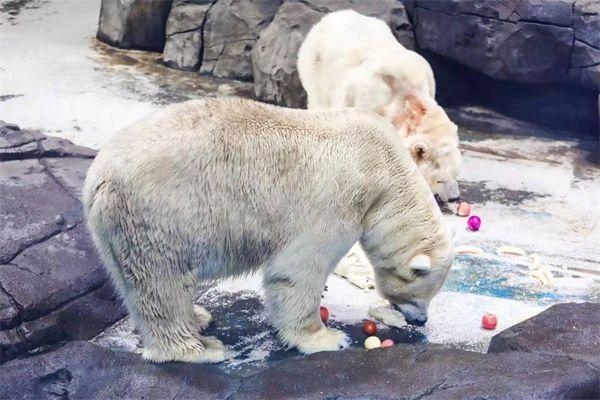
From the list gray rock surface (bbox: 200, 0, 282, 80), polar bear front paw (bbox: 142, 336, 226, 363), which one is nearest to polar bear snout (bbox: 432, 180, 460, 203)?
polar bear front paw (bbox: 142, 336, 226, 363)

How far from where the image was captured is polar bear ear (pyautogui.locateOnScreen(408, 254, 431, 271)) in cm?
439

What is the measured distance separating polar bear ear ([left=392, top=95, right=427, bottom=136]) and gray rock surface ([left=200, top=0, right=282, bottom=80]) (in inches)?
144

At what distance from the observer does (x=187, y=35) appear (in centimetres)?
969

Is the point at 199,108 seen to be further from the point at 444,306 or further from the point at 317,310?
the point at 444,306

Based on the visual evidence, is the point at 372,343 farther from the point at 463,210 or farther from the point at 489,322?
the point at 463,210

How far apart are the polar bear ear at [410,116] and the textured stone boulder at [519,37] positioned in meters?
2.38

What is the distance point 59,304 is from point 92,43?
6.21m

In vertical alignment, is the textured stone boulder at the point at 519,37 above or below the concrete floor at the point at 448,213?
above

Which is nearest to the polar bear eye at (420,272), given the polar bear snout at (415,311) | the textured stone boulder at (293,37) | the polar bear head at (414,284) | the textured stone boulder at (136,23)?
the polar bear head at (414,284)

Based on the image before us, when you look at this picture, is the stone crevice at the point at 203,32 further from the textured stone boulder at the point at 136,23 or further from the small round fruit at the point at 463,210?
the small round fruit at the point at 463,210

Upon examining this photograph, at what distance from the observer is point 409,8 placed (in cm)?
855

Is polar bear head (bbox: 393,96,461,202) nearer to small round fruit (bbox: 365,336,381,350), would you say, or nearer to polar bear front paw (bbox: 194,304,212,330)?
small round fruit (bbox: 365,336,381,350)

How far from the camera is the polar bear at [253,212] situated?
394cm

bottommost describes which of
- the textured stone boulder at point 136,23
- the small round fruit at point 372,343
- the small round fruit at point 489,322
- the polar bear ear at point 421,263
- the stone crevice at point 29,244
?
the textured stone boulder at point 136,23
